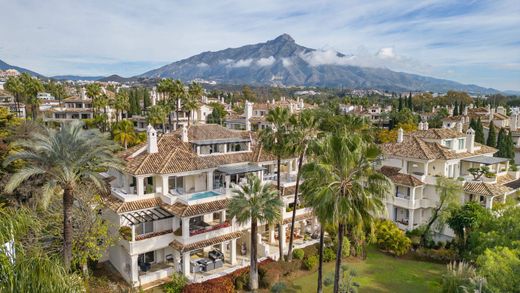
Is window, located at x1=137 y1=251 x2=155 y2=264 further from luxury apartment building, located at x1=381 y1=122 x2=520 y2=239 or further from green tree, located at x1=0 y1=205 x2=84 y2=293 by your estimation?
luxury apartment building, located at x1=381 y1=122 x2=520 y2=239

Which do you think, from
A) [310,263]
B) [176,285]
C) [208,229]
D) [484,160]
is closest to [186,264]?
[176,285]

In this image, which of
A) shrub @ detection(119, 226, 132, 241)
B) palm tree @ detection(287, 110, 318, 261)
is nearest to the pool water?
shrub @ detection(119, 226, 132, 241)

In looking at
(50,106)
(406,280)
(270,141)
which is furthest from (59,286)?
(50,106)

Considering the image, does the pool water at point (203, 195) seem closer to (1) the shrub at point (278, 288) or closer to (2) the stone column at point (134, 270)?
(2) the stone column at point (134, 270)

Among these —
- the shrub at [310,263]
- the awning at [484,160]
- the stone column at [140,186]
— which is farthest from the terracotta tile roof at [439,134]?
the stone column at [140,186]

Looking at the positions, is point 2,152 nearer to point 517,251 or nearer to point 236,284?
point 236,284

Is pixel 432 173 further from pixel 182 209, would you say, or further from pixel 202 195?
pixel 182 209
